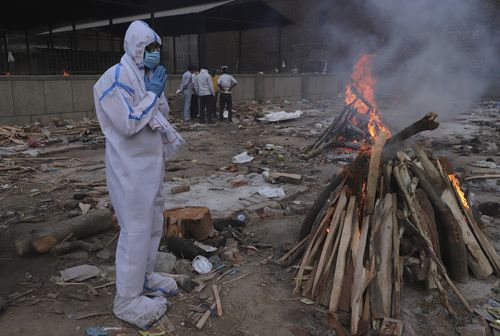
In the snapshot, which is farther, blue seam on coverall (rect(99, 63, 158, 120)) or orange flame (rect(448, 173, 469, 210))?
orange flame (rect(448, 173, 469, 210))

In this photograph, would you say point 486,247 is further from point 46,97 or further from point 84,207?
point 46,97

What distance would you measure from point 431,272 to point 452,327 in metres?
0.46

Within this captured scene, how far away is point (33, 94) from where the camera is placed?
11.0 metres

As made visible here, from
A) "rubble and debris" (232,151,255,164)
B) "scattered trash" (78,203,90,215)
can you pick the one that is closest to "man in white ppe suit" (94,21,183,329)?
"scattered trash" (78,203,90,215)

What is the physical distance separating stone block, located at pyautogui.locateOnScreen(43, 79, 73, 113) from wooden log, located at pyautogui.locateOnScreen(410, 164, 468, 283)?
10542 mm

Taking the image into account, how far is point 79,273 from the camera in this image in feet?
12.2

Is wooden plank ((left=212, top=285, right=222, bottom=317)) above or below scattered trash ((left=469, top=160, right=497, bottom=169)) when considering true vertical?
below

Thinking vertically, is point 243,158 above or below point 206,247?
above

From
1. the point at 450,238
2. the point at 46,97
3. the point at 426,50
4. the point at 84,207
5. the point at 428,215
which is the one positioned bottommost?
the point at 84,207

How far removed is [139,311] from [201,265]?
3.19ft

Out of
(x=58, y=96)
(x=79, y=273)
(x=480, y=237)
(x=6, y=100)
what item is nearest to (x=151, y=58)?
(x=79, y=273)

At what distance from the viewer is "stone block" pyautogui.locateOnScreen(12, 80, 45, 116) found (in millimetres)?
10617

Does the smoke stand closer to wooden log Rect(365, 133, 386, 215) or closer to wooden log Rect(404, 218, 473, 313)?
wooden log Rect(365, 133, 386, 215)

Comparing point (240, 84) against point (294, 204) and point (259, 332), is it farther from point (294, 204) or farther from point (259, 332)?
point (259, 332)
